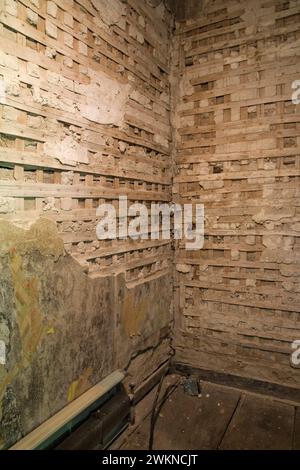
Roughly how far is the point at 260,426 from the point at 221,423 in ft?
0.90

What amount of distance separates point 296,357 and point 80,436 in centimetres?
177

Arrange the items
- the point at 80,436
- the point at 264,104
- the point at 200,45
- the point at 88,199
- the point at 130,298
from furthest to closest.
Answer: the point at 200,45, the point at 264,104, the point at 130,298, the point at 88,199, the point at 80,436

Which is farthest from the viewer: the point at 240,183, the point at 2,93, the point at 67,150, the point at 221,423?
the point at 240,183

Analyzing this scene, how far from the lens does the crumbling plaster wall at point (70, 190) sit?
151cm

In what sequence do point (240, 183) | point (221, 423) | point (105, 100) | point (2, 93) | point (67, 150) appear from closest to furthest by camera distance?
point (2, 93), point (67, 150), point (105, 100), point (221, 423), point (240, 183)

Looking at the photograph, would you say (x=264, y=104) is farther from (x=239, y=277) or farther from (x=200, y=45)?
(x=239, y=277)

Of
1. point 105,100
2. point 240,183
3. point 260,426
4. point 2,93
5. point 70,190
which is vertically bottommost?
point 260,426

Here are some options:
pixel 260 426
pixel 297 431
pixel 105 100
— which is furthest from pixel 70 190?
pixel 297 431

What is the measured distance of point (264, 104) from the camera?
8.28 ft

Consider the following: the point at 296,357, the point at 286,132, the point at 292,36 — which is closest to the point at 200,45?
the point at 292,36

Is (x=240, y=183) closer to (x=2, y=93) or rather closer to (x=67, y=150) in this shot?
(x=67, y=150)

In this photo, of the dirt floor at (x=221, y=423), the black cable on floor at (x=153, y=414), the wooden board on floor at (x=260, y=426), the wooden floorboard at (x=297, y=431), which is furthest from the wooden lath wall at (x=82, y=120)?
the wooden floorboard at (x=297, y=431)

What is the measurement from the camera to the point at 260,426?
2168 mm

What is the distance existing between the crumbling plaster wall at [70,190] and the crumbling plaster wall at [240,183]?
1.32 ft
